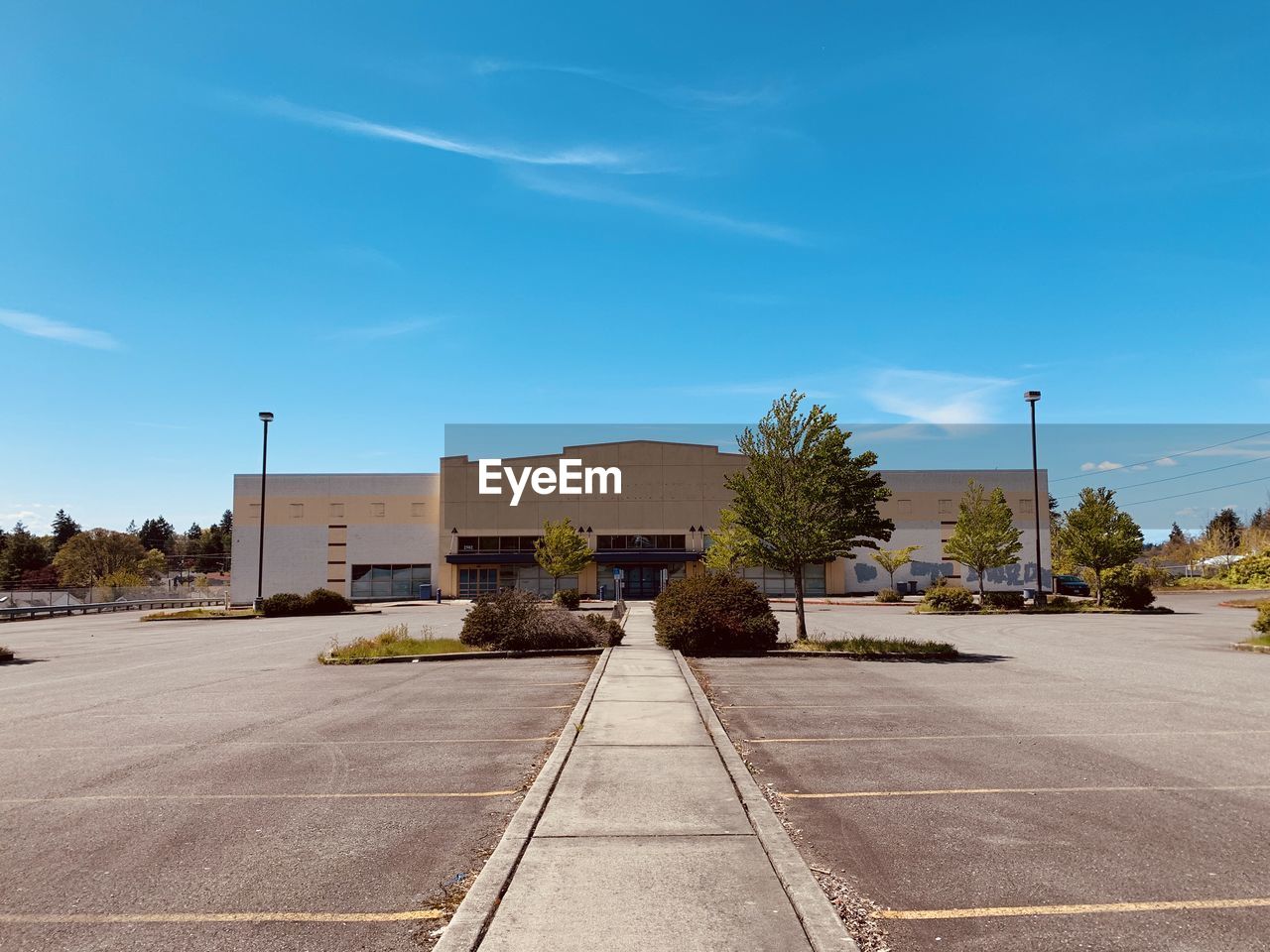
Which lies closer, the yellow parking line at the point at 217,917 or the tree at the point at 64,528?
the yellow parking line at the point at 217,917

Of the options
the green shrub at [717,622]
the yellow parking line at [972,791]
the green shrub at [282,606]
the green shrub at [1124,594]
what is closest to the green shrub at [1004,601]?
the green shrub at [1124,594]

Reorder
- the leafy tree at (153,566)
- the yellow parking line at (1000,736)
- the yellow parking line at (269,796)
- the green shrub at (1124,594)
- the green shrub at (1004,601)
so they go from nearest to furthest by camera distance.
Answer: the yellow parking line at (269,796) → the yellow parking line at (1000,736) → the green shrub at (1124,594) → the green shrub at (1004,601) → the leafy tree at (153,566)

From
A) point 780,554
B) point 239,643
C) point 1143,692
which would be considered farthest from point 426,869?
point 239,643

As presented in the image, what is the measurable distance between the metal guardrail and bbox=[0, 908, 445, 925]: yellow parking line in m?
49.4

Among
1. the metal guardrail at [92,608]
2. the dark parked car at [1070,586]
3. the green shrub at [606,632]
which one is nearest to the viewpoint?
the green shrub at [606,632]

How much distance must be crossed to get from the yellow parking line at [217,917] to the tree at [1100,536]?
42.7 metres

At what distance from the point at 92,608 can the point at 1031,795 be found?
61.9m

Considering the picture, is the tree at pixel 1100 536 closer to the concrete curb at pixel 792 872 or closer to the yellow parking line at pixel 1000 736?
the yellow parking line at pixel 1000 736

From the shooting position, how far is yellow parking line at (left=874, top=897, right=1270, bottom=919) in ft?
15.7

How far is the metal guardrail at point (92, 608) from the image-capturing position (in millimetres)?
45344

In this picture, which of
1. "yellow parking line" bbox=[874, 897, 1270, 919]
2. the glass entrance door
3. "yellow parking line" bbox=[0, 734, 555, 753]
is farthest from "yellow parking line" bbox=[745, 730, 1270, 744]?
the glass entrance door

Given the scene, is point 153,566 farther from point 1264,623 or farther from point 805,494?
point 1264,623

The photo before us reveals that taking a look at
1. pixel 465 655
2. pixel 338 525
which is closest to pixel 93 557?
pixel 338 525

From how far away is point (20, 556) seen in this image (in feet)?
342
